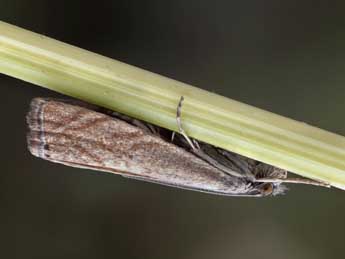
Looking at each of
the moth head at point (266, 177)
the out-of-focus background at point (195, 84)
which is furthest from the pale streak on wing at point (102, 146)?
the out-of-focus background at point (195, 84)

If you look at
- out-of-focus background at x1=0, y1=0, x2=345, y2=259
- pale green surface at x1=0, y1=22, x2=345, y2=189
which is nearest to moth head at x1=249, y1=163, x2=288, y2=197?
pale green surface at x1=0, y1=22, x2=345, y2=189

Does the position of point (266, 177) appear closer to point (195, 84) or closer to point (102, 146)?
point (102, 146)

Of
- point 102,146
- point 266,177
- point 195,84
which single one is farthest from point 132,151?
point 195,84

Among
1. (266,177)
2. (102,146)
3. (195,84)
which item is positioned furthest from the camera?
(195,84)

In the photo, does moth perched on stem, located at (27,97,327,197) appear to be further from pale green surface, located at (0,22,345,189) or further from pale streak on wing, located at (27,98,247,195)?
pale green surface, located at (0,22,345,189)

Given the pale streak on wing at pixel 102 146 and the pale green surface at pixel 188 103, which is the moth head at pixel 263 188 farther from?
the pale green surface at pixel 188 103
